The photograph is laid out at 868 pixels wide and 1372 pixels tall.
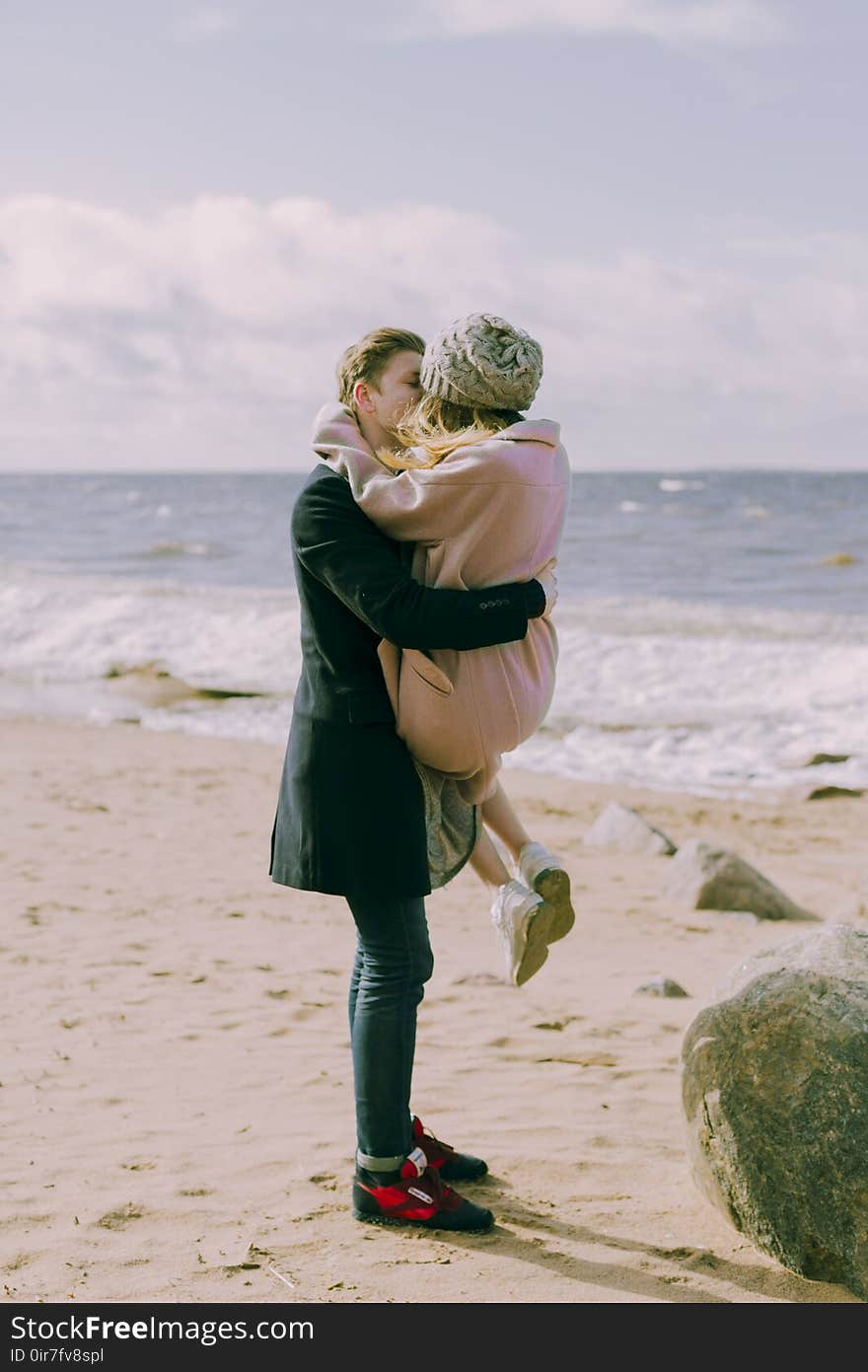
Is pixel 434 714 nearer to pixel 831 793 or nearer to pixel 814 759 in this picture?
pixel 831 793

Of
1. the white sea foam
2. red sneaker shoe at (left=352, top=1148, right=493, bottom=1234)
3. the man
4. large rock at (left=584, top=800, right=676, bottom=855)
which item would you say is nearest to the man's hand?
the man

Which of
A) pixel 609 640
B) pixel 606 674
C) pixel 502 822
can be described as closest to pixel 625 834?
pixel 502 822

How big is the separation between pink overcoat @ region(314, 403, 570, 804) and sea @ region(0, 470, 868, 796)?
884 millimetres

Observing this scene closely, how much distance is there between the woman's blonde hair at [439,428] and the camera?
315cm

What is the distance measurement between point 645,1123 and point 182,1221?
1585 mm

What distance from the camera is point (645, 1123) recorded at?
14.9ft

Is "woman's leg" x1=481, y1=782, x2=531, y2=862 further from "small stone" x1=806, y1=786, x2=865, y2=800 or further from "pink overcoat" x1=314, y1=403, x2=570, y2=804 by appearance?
"small stone" x1=806, y1=786, x2=865, y2=800

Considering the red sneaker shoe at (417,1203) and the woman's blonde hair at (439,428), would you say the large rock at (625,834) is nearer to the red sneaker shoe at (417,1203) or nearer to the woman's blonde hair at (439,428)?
the red sneaker shoe at (417,1203)

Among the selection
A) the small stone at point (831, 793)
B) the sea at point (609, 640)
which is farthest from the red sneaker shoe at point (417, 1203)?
the small stone at point (831, 793)

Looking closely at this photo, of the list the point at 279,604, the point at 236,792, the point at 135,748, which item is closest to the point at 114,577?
the point at 279,604

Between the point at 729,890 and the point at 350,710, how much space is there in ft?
16.7

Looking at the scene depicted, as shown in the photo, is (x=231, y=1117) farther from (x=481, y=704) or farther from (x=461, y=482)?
(x=461, y=482)

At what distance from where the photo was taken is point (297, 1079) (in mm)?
4871

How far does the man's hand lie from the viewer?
3.26 metres
